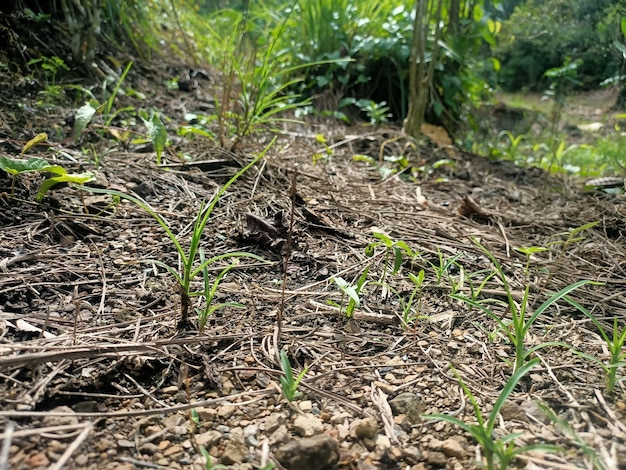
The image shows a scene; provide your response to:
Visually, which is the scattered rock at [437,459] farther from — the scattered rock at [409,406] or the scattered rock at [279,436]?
the scattered rock at [279,436]

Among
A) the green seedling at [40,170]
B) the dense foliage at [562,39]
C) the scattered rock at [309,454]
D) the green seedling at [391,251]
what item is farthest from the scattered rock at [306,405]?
the dense foliage at [562,39]

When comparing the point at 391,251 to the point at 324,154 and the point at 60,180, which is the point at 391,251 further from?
the point at 324,154

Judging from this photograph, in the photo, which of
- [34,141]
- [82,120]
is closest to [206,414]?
[34,141]

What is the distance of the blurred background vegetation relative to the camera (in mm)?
2818

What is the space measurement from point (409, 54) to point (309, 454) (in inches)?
131

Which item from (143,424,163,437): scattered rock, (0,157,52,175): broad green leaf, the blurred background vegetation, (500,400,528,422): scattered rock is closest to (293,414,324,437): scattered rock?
(143,424,163,437): scattered rock

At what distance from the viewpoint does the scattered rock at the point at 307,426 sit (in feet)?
2.85

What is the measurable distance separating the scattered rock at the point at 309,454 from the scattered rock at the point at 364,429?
0.07m

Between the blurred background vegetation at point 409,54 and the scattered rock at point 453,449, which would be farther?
the blurred background vegetation at point 409,54

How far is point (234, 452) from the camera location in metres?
0.82

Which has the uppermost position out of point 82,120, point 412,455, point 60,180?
point 82,120

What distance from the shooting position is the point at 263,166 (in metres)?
1.96

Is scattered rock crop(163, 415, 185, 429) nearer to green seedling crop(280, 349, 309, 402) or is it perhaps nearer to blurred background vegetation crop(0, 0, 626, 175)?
green seedling crop(280, 349, 309, 402)

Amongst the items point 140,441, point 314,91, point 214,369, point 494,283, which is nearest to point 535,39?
point 314,91
